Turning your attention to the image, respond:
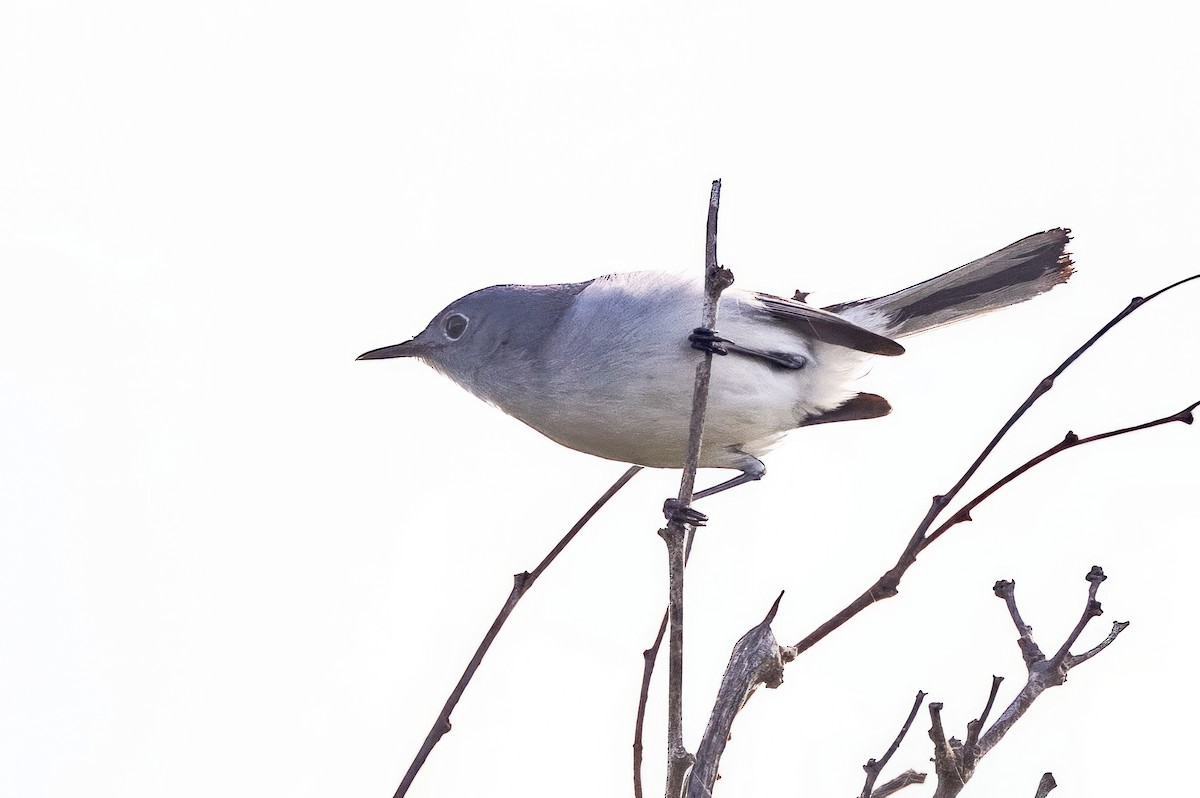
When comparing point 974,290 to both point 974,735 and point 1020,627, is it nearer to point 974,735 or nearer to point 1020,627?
point 1020,627

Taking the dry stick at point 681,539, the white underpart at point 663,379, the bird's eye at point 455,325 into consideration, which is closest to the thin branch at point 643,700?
the dry stick at point 681,539

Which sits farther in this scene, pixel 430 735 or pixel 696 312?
pixel 696 312

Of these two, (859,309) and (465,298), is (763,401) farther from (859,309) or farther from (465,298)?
(465,298)

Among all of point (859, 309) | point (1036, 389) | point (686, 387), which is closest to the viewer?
point (1036, 389)

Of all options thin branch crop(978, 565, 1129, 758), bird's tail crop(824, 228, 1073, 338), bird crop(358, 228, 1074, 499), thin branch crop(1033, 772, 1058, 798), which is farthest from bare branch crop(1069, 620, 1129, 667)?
bird's tail crop(824, 228, 1073, 338)

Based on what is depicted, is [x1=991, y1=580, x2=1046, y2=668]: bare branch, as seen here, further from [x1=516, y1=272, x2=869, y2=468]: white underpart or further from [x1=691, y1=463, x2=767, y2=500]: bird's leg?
[x1=691, y1=463, x2=767, y2=500]: bird's leg

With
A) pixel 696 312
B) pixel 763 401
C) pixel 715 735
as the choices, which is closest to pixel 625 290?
pixel 696 312

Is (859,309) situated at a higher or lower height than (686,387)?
higher
